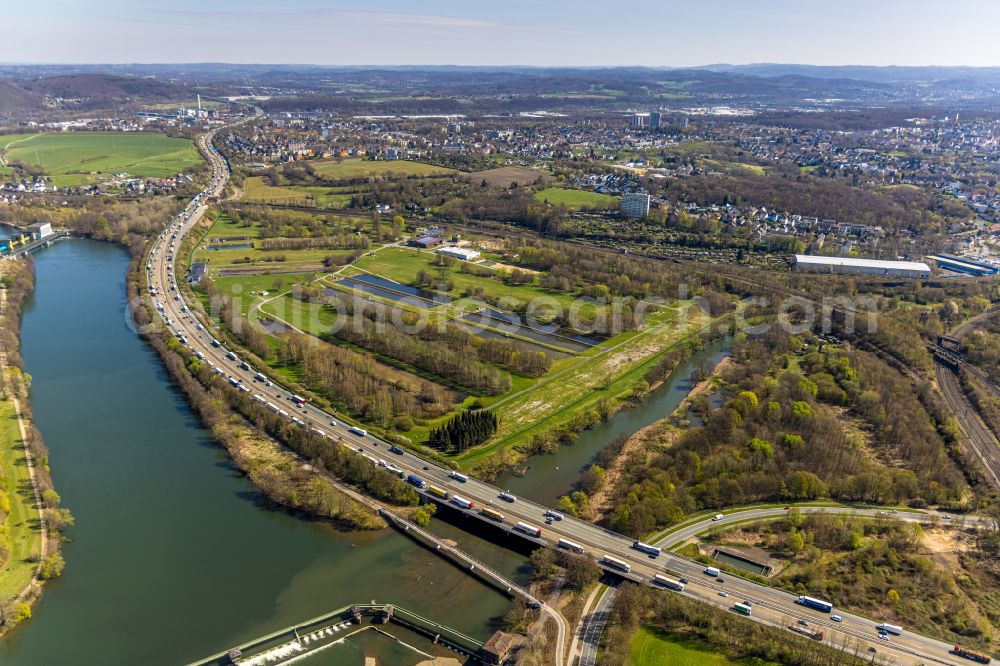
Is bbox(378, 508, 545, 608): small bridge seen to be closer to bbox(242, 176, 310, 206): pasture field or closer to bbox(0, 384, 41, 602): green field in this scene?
bbox(0, 384, 41, 602): green field

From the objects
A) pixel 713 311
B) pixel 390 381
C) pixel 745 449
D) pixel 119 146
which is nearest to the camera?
pixel 745 449

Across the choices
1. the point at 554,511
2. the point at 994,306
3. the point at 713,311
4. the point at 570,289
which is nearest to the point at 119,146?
the point at 570,289

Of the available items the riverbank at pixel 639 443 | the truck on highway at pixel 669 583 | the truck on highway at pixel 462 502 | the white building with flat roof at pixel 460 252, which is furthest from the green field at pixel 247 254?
the truck on highway at pixel 669 583

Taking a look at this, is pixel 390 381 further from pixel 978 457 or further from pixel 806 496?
pixel 978 457

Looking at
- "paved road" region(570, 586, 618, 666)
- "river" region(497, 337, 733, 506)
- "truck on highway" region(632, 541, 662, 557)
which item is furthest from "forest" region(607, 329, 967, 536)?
"paved road" region(570, 586, 618, 666)

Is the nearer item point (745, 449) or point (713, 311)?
point (745, 449)

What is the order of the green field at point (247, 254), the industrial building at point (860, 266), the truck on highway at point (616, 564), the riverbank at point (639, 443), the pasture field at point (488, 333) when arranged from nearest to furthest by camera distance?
the truck on highway at point (616, 564) < the riverbank at point (639, 443) < the pasture field at point (488, 333) < the industrial building at point (860, 266) < the green field at point (247, 254)

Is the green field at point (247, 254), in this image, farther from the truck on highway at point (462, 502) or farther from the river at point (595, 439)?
the truck on highway at point (462, 502)
